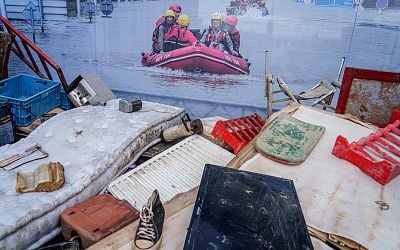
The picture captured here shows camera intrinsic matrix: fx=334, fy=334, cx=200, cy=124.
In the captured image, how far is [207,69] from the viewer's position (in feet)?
15.2

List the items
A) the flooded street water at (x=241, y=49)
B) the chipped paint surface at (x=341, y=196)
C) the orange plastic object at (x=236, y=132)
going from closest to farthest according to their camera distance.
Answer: the chipped paint surface at (x=341, y=196) → the orange plastic object at (x=236, y=132) → the flooded street water at (x=241, y=49)

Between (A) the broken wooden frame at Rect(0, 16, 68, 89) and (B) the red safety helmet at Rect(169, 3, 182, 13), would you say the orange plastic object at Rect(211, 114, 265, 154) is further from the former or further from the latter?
(A) the broken wooden frame at Rect(0, 16, 68, 89)

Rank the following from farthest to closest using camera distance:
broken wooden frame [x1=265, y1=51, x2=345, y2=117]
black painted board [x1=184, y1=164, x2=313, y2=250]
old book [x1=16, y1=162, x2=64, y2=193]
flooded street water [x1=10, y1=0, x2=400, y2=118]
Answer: flooded street water [x1=10, y1=0, x2=400, y2=118], broken wooden frame [x1=265, y1=51, x2=345, y2=117], old book [x1=16, y1=162, x2=64, y2=193], black painted board [x1=184, y1=164, x2=313, y2=250]

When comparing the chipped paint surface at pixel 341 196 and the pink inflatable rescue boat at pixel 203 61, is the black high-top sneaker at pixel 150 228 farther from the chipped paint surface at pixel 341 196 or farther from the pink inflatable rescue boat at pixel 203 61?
the pink inflatable rescue boat at pixel 203 61

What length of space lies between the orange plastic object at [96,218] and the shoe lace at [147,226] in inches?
20.1

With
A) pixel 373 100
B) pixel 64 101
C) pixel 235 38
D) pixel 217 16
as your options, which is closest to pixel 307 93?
pixel 373 100

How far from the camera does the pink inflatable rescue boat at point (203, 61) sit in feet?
15.0

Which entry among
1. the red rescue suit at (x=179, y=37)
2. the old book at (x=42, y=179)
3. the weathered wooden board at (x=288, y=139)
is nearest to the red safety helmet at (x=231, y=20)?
the red rescue suit at (x=179, y=37)

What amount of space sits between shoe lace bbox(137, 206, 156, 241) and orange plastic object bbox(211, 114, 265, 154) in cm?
156

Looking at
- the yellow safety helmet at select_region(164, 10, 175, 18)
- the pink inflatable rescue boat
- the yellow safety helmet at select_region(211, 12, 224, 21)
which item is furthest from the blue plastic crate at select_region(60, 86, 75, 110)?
the yellow safety helmet at select_region(211, 12, 224, 21)

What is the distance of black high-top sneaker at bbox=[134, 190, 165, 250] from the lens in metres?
1.65

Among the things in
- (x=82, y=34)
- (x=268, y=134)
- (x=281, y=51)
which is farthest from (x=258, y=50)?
(x=82, y=34)

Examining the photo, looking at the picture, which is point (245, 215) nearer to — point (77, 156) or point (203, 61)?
point (77, 156)

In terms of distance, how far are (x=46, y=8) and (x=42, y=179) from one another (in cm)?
344
